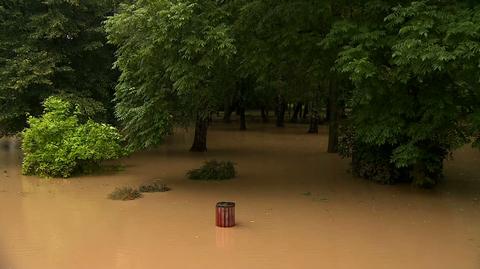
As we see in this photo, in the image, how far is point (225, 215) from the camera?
9930 millimetres

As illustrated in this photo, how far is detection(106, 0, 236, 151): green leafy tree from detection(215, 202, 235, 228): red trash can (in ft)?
11.4

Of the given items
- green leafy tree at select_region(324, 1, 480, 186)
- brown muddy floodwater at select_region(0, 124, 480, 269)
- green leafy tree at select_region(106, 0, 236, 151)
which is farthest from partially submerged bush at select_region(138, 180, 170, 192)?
green leafy tree at select_region(324, 1, 480, 186)

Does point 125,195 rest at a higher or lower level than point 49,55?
lower

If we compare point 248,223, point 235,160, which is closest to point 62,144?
point 235,160

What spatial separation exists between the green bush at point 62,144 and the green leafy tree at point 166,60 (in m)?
2.07

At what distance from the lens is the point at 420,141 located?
42.9 ft

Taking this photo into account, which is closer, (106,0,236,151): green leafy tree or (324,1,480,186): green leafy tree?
(324,1,480,186): green leafy tree

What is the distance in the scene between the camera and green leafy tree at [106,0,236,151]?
1195cm

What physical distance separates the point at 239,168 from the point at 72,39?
7915 mm

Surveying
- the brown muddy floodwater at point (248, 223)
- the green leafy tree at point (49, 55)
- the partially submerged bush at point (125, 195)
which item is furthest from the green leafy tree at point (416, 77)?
the green leafy tree at point (49, 55)

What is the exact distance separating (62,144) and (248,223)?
8133 mm

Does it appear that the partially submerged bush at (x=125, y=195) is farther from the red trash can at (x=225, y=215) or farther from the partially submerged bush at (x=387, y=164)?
the partially submerged bush at (x=387, y=164)

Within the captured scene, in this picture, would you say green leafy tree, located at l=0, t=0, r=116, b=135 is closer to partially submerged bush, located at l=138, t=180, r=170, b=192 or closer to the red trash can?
partially submerged bush, located at l=138, t=180, r=170, b=192

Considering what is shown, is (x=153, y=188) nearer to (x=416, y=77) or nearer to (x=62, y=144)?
(x=62, y=144)
